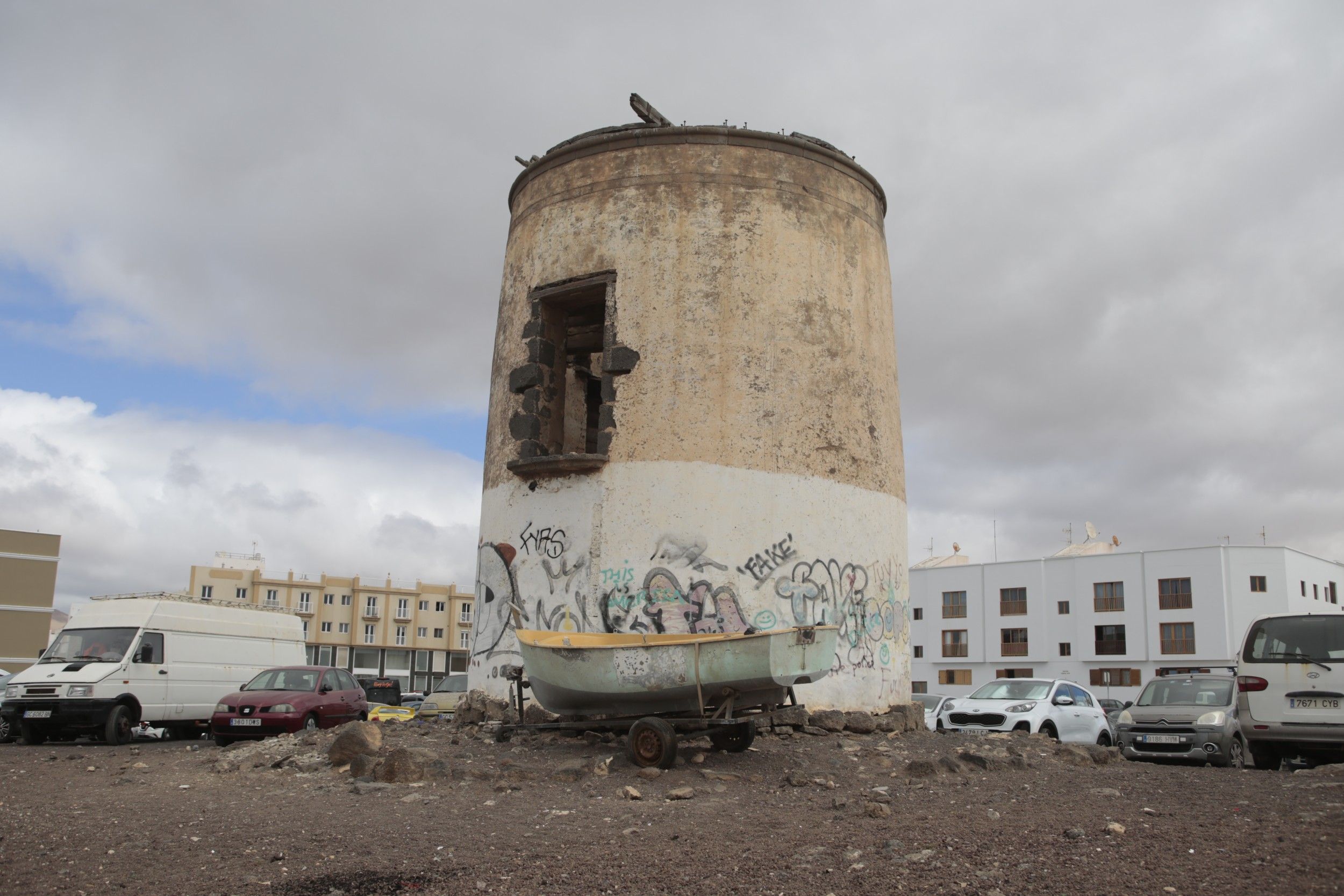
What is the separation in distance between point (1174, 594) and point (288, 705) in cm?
4914

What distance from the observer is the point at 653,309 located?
40.9 feet

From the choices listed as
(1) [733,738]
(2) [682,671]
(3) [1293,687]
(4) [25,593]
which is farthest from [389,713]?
(4) [25,593]

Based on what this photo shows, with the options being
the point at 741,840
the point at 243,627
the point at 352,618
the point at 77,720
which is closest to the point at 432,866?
the point at 741,840

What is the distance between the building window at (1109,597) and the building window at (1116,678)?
310cm

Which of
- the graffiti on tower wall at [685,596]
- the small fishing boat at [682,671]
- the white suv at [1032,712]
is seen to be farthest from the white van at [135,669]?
the white suv at [1032,712]

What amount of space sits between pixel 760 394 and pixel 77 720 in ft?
39.2

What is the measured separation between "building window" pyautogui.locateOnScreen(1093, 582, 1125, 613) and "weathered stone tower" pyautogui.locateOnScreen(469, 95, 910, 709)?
46422 millimetres

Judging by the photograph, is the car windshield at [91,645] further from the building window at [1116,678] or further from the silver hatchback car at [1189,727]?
the building window at [1116,678]

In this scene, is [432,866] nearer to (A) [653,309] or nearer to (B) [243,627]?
(A) [653,309]

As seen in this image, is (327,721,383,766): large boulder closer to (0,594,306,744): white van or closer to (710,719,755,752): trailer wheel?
(710,719,755,752): trailer wheel

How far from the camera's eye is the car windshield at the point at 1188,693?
14164 millimetres

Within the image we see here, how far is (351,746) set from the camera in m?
10.5

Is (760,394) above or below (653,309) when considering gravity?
below

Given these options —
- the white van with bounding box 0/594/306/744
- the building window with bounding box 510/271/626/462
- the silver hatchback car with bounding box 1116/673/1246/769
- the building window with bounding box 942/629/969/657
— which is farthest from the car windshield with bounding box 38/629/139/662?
the building window with bounding box 942/629/969/657
